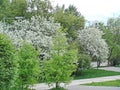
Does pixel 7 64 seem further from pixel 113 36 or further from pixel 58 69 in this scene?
pixel 113 36

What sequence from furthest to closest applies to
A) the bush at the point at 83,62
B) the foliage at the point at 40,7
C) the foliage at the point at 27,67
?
the foliage at the point at 40,7 < the bush at the point at 83,62 < the foliage at the point at 27,67

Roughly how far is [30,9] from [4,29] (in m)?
3.92

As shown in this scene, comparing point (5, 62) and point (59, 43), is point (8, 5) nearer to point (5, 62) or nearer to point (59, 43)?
point (59, 43)

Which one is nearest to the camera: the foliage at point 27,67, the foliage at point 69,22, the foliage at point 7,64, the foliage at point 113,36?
the foliage at point 7,64

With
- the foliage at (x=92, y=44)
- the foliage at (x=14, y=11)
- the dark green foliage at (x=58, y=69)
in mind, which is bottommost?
the dark green foliage at (x=58, y=69)

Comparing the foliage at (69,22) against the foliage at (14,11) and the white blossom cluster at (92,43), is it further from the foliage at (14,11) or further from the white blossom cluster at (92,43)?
the foliage at (14,11)

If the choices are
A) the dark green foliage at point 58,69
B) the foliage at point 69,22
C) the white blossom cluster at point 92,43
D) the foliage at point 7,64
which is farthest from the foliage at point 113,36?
the foliage at point 7,64

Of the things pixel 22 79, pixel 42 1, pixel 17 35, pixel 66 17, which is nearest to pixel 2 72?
pixel 22 79

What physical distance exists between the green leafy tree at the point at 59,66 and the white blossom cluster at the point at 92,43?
935 cm

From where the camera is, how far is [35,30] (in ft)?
72.8

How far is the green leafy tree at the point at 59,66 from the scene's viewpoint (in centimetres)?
1642

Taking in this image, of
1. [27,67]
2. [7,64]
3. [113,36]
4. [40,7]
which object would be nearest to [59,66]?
[27,67]

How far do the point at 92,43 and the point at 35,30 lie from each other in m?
5.92

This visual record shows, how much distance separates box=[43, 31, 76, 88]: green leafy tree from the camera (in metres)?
16.4
